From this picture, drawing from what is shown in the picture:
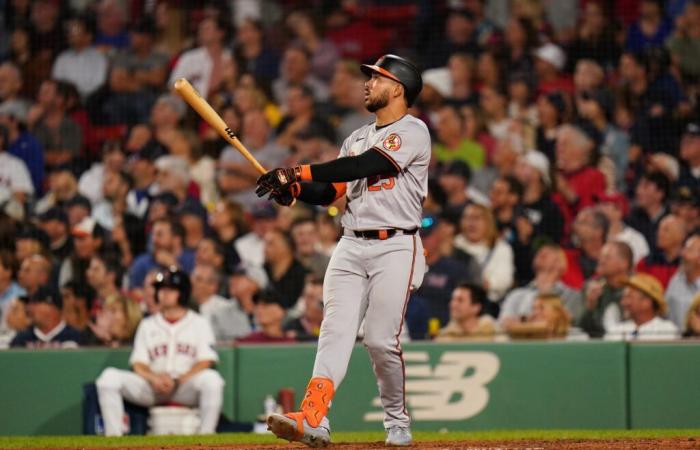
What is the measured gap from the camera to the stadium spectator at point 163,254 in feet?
33.1

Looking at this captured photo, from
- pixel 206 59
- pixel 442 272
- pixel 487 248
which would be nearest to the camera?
pixel 442 272

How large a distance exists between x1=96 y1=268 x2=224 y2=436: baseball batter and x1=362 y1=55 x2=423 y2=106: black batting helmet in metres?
3.05

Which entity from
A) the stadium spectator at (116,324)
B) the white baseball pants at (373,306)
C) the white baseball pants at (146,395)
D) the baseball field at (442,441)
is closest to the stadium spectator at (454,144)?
the stadium spectator at (116,324)

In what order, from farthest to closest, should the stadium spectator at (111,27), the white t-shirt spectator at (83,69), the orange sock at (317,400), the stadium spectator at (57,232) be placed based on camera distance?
the stadium spectator at (111,27) → the white t-shirt spectator at (83,69) → the stadium spectator at (57,232) → the orange sock at (317,400)

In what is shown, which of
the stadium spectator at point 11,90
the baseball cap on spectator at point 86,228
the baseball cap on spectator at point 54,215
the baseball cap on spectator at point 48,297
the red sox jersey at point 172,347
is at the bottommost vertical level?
the red sox jersey at point 172,347

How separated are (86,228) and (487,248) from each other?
11.3 feet

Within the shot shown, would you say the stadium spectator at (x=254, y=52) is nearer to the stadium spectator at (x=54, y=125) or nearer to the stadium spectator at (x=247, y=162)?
the stadium spectator at (x=247, y=162)

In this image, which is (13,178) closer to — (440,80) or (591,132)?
(440,80)

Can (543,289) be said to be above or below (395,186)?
below

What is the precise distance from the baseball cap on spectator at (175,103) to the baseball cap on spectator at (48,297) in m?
2.89

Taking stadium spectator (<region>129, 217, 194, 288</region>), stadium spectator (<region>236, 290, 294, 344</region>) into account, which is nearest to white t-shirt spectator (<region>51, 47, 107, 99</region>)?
stadium spectator (<region>129, 217, 194, 288</region>)

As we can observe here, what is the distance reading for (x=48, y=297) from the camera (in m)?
9.34

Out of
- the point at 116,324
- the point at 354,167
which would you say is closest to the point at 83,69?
the point at 116,324

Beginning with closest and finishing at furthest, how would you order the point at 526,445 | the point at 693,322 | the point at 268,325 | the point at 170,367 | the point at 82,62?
the point at 526,445 < the point at 170,367 < the point at 693,322 < the point at 268,325 < the point at 82,62
